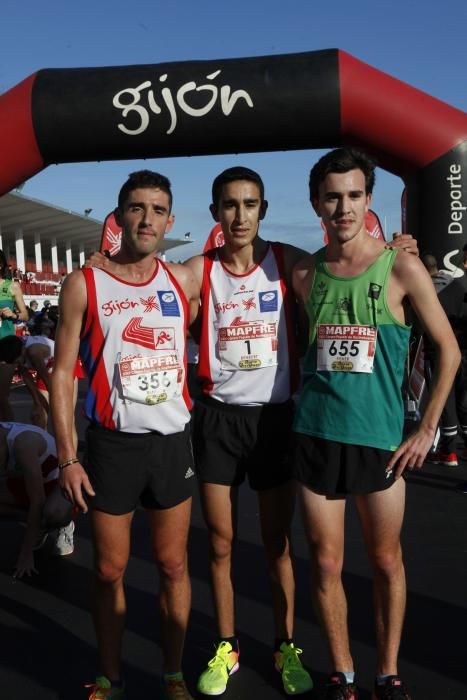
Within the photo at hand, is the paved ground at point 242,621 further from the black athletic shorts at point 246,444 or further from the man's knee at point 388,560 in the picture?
the black athletic shorts at point 246,444

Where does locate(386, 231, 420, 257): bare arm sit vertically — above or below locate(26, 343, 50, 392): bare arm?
above

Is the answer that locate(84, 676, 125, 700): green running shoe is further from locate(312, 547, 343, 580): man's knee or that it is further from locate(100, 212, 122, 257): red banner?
locate(100, 212, 122, 257): red banner

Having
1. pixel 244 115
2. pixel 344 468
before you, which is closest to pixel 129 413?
pixel 344 468

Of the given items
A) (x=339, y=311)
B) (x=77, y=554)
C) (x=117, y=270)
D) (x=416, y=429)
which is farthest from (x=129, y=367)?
(x=77, y=554)

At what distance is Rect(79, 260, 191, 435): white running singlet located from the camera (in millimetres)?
2150

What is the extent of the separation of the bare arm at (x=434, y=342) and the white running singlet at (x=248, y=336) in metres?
0.50

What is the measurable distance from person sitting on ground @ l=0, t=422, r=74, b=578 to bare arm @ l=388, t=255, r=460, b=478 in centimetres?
202

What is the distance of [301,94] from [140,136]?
1567mm

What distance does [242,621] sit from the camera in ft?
9.26

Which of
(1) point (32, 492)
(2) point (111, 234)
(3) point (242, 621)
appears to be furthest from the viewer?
(2) point (111, 234)

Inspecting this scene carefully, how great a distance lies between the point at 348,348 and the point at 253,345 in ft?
1.34

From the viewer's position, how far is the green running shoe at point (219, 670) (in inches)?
91.0

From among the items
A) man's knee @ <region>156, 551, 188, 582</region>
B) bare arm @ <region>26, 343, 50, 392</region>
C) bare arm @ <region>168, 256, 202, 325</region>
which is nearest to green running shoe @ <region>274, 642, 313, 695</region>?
man's knee @ <region>156, 551, 188, 582</region>

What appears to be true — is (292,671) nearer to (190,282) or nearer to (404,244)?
(190,282)
